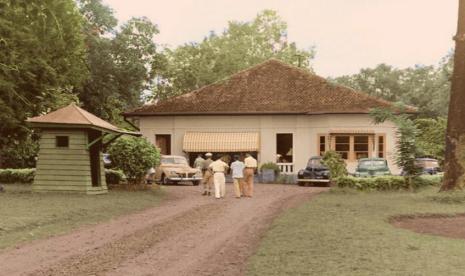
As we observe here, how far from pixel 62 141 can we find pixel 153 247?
1481cm

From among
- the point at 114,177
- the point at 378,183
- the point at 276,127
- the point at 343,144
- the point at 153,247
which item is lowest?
the point at 153,247

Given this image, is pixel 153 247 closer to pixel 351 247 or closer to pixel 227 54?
pixel 351 247

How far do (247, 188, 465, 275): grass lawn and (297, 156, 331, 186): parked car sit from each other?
1623 cm

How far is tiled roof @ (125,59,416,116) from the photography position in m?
42.7

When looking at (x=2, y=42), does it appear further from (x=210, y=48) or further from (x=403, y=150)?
(x=210, y=48)

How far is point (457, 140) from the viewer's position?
24.0 metres

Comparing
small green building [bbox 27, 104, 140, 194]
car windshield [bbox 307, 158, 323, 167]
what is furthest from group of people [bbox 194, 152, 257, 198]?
car windshield [bbox 307, 158, 323, 167]

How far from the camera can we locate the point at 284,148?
147 ft

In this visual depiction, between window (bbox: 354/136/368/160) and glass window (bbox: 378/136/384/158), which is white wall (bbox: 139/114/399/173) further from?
window (bbox: 354/136/368/160)

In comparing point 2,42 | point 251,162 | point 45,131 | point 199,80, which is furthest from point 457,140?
point 199,80

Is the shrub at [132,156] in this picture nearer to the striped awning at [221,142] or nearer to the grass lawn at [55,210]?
the grass lawn at [55,210]

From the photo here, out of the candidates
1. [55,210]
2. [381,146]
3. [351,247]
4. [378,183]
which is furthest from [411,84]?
[351,247]

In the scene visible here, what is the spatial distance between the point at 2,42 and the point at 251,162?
388 inches

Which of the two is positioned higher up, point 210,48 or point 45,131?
point 210,48
